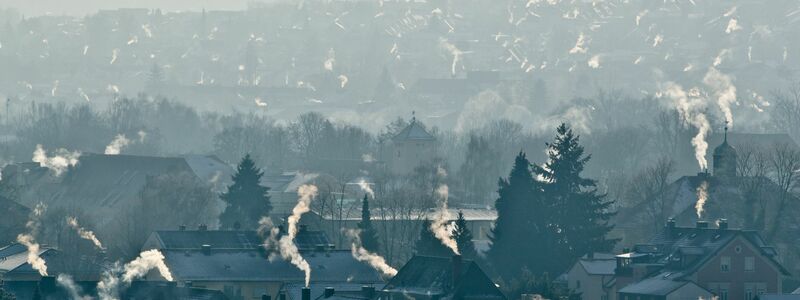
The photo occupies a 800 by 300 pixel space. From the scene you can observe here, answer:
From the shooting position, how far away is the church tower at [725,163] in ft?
482

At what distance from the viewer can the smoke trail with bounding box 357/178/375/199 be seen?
17225 centimetres

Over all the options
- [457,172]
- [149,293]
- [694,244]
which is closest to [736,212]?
[694,244]

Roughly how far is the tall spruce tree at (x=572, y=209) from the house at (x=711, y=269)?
11506 millimetres

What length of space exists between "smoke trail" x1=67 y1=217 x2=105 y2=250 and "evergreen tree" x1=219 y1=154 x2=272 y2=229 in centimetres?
627

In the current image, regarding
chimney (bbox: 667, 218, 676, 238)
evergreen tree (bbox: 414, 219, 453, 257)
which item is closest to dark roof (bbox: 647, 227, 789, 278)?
chimney (bbox: 667, 218, 676, 238)

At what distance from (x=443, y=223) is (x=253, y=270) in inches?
763

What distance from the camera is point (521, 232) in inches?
5202

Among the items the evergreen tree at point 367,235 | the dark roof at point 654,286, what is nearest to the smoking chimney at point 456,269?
the dark roof at point 654,286

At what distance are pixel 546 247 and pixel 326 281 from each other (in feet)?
53.2

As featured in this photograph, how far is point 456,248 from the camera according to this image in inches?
4911

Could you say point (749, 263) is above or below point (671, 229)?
below

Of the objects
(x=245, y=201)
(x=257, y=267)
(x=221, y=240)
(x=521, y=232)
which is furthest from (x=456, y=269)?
(x=245, y=201)

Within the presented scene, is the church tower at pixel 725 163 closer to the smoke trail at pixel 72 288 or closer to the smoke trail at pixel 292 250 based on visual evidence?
the smoke trail at pixel 292 250

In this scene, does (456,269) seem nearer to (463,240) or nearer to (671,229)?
(671,229)
